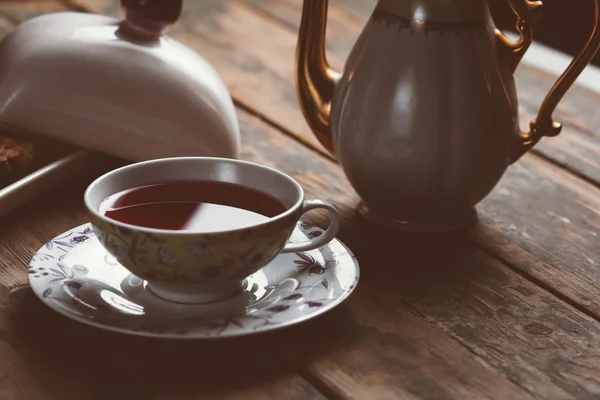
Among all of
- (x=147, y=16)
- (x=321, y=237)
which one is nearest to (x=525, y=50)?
(x=321, y=237)

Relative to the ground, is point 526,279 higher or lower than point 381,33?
lower

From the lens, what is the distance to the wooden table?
19.4 inches

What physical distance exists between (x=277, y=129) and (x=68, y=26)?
10.0 inches

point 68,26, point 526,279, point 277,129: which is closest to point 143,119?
point 68,26

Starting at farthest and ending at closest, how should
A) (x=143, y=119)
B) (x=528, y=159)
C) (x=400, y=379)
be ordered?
(x=528, y=159) < (x=143, y=119) < (x=400, y=379)

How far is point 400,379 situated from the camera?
505 millimetres

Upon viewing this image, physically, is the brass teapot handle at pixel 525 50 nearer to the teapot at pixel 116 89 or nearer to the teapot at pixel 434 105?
the teapot at pixel 434 105

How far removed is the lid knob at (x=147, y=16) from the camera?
30.3 inches

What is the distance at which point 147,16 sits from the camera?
77 centimetres

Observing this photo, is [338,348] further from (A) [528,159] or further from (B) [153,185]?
(A) [528,159]

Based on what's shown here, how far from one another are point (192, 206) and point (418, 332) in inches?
6.7

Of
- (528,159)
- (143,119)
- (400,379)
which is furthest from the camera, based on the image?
(528,159)

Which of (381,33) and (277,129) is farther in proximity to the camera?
(277,129)

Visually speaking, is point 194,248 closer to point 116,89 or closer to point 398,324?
point 398,324
